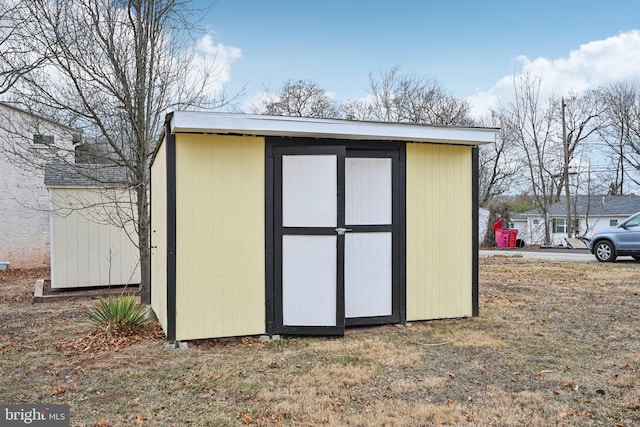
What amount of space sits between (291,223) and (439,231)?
177cm

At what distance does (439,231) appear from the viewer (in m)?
5.39

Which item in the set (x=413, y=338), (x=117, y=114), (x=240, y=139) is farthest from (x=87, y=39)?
(x=413, y=338)

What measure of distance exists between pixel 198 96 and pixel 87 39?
163cm

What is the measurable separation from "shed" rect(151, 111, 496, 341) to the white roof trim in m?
0.01

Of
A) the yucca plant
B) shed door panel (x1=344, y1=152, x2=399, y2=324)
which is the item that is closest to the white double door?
shed door panel (x1=344, y1=152, x2=399, y2=324)

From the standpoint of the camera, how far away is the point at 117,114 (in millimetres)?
6801

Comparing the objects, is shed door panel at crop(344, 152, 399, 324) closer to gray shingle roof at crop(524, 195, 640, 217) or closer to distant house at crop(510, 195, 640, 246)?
distant house at crop(510, 195, 640, 246)

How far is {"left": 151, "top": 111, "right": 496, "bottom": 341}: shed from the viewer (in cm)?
448

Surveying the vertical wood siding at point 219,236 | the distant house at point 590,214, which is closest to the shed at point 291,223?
the vertical wood siding at point 219,236

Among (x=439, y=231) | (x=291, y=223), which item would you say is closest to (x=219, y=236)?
(x=291, y=223)

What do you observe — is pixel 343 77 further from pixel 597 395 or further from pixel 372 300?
pixel 597 395

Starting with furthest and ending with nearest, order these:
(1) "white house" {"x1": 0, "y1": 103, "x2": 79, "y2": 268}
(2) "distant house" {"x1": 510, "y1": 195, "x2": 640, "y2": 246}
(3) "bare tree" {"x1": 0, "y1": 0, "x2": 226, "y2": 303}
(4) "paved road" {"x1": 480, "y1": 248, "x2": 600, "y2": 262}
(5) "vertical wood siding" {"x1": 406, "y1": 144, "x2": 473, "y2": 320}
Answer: (2) "distant house" {"x1": 510, "y1": 195, "x2": 640, "y2": 246} < (4) "paved road" {"x1": 480, "y1": 248, "x2": 600, "y2": 262} < (1) "white house" {"x1": 0, "y1": 103, "x2": 79, "y2": 268} < (3) "bare tree" {"x1": 0, "y1": 0, "x2": 226, "y2": 303} < (5) "vertical wood siding" {"x1": 406, "y1": 144, "x2": 473, "y2": 320}

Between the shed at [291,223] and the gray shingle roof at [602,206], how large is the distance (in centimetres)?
2564

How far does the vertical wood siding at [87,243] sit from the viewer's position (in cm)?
807
